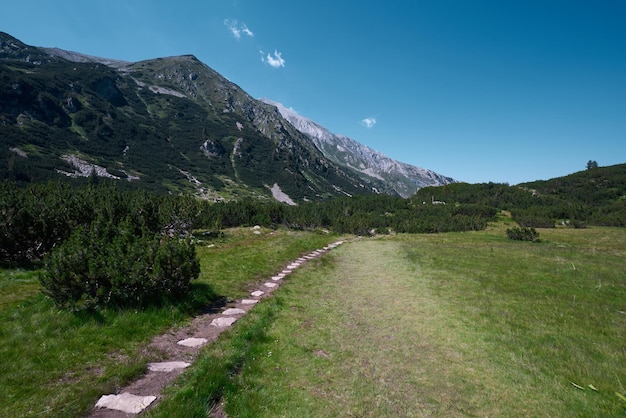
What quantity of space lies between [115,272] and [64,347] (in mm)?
2482

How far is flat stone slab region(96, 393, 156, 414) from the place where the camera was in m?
5.13

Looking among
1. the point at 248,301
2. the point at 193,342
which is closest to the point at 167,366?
the point at 193,342

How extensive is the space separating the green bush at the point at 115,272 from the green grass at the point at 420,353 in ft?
10.5

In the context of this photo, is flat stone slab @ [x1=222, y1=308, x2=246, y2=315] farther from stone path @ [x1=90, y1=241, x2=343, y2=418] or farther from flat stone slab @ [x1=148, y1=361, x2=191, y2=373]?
flat stone slab @ [x1=148, y1=361, x2=191, y2=373]

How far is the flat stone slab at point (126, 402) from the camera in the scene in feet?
16.8

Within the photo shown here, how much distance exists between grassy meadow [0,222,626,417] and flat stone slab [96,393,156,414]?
0.21m

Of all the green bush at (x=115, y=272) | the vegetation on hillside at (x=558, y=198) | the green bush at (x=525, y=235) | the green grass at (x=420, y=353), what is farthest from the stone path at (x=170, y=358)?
the vegetation on hillside at (x=558, y=198)

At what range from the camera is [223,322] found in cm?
961

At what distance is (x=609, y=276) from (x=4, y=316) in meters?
26.9

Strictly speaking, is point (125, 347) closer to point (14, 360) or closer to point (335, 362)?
point (14, 360)

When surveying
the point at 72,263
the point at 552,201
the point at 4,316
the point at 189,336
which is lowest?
the point at 189,336

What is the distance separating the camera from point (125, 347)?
7352 mm

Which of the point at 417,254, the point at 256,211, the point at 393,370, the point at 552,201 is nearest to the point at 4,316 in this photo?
the point at 393,370

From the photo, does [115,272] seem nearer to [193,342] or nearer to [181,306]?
[181,306]
